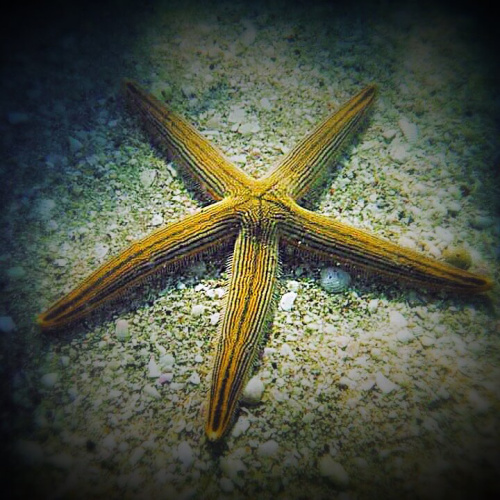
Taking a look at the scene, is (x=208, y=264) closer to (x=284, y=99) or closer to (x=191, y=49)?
(x=284, y=99)

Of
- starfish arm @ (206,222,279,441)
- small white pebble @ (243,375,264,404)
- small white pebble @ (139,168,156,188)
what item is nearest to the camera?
starfish arm @ (206,222,279,441)

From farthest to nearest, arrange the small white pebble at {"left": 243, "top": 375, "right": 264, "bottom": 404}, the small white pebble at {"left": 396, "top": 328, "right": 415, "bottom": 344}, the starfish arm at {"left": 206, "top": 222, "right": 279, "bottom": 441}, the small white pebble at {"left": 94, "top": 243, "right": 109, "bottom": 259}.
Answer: the small white pebble at {"left": 94, "top": 243, "right": 109, "bottom": 259}
the small white pebble at {"left": 396, "top": 328, "right": 415, "bottom": 344}
the small white pebble at {"left": 243, "top": 375, "right": 264, "bottom": 404}
the starfish arm at {"left": 206, "top": 222, "right": 279, "bottom": 441}

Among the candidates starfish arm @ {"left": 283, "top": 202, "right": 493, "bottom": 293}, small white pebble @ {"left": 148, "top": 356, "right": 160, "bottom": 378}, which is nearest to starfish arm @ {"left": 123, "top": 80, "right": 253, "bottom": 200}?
starfish arm @ {"left": 283, "top": 202, "right": 493, "bottom": 293}

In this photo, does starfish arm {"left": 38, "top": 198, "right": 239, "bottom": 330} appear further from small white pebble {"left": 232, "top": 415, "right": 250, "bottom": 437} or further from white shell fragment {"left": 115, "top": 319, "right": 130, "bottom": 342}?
small white pebble {"left": 232, "top": 415, "right": 250, "bottom": 437}

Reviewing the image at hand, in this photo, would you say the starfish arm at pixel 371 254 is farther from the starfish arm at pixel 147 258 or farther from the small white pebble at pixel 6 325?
the small white pebble at pixel 6 325

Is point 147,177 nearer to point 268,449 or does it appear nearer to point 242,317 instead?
point 242,317

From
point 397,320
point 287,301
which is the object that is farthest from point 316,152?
point 397,320

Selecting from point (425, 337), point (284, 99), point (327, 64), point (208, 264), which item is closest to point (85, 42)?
point (284, 99)

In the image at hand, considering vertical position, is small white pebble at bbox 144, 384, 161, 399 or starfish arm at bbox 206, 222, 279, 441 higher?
starfish arm at bbox 206, 222, 279, 441
